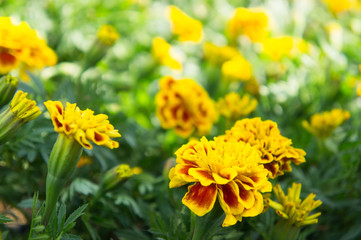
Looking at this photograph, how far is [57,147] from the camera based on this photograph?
2.61 feet

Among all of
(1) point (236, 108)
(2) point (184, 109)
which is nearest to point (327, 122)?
(1) point (236, 108)

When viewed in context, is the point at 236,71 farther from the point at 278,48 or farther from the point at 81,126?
the point at 81,126

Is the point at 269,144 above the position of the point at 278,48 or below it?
above

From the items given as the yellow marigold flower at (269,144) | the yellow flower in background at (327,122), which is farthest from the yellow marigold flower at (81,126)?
the yellow flower in background at (327,122)

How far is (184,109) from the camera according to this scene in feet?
4.49

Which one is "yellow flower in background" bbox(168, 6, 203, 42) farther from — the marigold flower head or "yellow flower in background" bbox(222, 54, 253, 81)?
the marigold flower head

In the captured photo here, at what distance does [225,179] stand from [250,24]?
5.09ft

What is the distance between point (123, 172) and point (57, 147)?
0.73 feet

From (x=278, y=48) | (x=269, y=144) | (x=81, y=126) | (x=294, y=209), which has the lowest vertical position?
(x=278, y=48)

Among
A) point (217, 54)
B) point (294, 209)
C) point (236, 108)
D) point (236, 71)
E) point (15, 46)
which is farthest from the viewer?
point (217, 54)

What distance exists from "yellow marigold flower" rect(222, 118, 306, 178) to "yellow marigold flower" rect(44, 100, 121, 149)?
261 millimetres

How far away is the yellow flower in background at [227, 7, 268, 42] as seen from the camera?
2.09 m

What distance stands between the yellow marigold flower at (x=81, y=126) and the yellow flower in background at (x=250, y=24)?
149 centimetres

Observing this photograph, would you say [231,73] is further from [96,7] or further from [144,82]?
[96,7]
